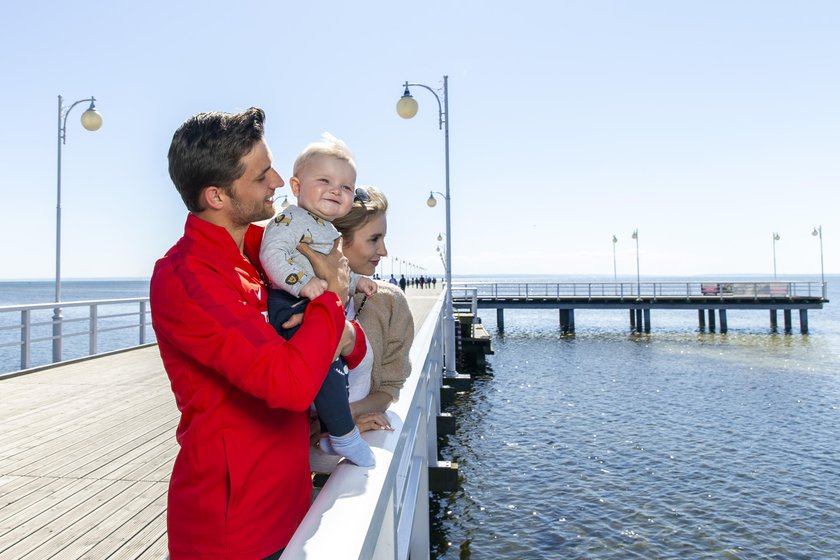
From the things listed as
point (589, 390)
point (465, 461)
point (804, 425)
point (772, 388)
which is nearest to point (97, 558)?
point (465, 461)

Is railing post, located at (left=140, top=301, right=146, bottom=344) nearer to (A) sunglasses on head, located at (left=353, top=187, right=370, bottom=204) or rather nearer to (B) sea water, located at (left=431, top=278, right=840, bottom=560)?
(B) sea water, located at (left=431, top=278, right=840, bottom=560)

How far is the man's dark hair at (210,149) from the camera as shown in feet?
4.54

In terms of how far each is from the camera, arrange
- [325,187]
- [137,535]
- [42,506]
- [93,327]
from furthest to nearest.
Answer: [93,327] < [42,506] < [137,535] < [325,187]

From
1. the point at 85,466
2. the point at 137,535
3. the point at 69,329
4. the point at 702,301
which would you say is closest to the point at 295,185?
the point at 137,535

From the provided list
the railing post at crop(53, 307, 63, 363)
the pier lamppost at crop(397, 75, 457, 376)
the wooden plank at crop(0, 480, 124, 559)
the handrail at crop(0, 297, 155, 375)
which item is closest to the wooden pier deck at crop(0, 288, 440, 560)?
the wooden plank at crop(0, 480, 124, 559)

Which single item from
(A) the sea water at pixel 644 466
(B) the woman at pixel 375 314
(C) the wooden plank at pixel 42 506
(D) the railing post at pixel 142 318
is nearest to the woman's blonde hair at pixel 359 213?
(B) the woman at pixel 375 314

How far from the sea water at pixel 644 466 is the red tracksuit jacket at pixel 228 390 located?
22.7ft

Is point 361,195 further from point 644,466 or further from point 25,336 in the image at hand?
point 644,466

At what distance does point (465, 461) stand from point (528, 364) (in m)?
14.4

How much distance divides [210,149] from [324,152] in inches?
18.3

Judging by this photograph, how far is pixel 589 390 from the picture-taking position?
62.5 feet

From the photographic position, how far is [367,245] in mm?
2188

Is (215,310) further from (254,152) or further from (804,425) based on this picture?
(804,425)

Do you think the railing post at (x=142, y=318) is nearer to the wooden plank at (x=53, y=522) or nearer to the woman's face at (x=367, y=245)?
the wooden plank at (x=53, y=522)
